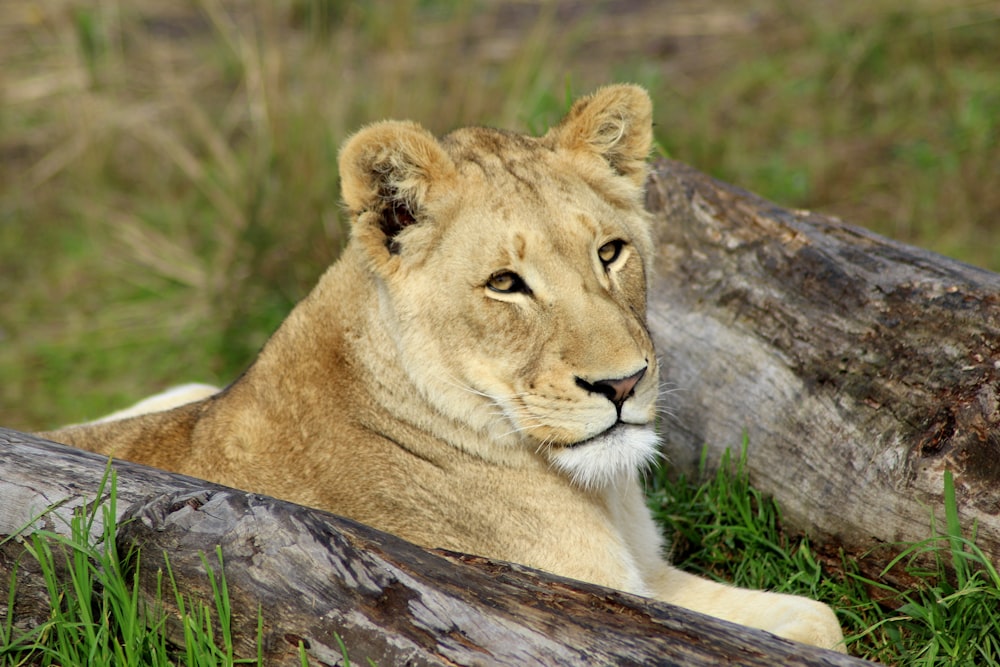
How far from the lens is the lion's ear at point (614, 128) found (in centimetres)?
359

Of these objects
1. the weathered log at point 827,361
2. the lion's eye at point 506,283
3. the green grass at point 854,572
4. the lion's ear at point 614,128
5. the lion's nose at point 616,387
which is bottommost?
the green grass at point 854,572

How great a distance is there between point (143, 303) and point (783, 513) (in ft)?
15.8

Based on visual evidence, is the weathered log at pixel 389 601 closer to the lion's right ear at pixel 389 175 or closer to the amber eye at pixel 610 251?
the lion's right ear at pixel 389 175

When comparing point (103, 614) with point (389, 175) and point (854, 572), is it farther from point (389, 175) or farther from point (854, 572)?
point (854, 572)

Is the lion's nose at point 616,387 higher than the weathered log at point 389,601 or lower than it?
higher

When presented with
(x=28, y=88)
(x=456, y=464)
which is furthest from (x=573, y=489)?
(x=28, y=88)

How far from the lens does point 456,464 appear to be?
3340 mm

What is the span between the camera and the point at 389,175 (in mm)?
3221

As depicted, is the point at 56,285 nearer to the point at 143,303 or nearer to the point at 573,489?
the point at 143,303

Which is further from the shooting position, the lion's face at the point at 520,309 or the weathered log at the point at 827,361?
the weathered log at the point at 827,361

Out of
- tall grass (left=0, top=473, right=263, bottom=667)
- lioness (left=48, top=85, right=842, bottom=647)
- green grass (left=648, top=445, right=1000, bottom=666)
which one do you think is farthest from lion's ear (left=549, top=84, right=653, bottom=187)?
tall grass (left=0, top=473, right=263, bottom=667)

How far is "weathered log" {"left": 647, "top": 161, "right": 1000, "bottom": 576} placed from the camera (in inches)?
130

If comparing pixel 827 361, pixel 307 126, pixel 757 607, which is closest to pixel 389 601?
pixel 757 607

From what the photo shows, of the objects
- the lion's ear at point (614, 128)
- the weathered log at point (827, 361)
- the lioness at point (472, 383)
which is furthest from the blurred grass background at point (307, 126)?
the lioness at point (472, 383)
